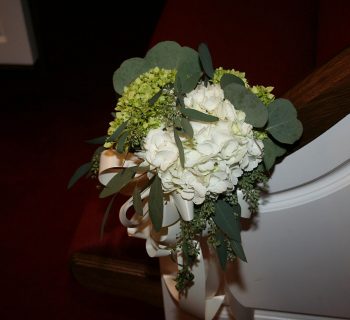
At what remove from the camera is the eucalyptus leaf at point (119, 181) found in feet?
2.32

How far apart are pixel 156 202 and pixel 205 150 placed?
11cm

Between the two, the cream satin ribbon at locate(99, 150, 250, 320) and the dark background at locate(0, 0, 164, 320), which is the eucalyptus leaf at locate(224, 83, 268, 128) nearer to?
Answer: the cream satin ribbon at locate(99, 150, 250, 320)

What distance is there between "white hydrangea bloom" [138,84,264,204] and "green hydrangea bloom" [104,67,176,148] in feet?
0.05

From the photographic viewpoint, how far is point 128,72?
0.76m

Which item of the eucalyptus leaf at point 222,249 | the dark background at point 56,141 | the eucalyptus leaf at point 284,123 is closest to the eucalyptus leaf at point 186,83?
the eucalyptus leaf at point 284,123

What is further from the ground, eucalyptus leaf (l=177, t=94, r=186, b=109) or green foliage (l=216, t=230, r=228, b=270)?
eucalyptus leaf (l=177, t=94, r=186, b=109)

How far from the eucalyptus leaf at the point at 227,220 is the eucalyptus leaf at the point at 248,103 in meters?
0.14

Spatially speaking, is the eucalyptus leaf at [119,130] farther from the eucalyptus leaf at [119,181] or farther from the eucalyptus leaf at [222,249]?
the eucalyptus leaf at [222,249]

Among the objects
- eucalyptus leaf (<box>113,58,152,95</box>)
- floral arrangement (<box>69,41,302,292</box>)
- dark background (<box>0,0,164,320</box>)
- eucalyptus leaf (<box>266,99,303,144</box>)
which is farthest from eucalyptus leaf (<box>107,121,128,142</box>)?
dark background (<box>0,0,164,320</box>)

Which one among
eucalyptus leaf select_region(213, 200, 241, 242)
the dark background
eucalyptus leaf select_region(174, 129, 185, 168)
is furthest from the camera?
the dark background

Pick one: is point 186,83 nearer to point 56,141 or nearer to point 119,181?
point 119,181

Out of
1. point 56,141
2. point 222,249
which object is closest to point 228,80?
point 222,249

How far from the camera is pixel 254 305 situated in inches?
41.4

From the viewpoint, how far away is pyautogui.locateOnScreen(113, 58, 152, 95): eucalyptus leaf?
2.51 ft
